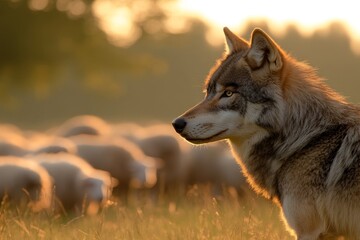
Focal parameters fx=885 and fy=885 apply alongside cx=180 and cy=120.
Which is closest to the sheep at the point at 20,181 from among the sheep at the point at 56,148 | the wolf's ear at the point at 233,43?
the sheep at the point at 56,148

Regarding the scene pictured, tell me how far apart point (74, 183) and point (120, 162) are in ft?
7.28

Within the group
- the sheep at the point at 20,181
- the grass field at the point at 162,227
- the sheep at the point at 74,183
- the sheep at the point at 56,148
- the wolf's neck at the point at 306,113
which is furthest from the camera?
the sheep at the point at 56,148

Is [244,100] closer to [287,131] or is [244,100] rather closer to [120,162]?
[287,131]

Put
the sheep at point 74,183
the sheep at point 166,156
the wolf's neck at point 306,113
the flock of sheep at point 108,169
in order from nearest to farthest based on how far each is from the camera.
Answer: the wolf's neck at point 306,113, the flock of sheep at point 108,169, the sheep at point 74,183, the sheep at point 166,156

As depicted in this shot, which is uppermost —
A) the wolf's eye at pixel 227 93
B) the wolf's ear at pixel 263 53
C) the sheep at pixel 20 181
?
the wolf's ear at pixel 263 53

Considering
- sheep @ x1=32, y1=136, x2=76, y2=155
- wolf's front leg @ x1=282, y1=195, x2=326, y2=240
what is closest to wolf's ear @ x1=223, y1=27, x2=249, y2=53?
wolf's front leg @ x1=282, y1=195, x2=326, y2=240

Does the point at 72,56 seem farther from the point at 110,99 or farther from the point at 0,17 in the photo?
the point at 110,99

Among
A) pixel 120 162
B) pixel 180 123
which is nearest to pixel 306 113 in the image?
pixel 180 123

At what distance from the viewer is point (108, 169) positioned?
14.9 metres

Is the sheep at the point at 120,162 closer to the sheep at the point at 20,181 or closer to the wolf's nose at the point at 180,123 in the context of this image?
the sheep at the point at 20,181

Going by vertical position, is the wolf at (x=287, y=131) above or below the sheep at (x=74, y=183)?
above

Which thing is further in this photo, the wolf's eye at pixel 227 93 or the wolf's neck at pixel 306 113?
the wolf's eye at pixel 227 93

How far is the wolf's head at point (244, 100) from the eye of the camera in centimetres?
641

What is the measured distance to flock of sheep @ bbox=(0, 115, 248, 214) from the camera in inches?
469
